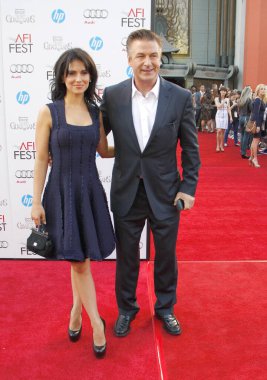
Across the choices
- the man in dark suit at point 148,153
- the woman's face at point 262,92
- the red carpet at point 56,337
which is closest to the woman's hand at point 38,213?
the man in dark suit at point 148,153

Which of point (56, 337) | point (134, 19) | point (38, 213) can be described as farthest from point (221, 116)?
point (38, 213)

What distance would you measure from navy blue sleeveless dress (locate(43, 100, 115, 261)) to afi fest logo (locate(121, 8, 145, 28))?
4.53 feet

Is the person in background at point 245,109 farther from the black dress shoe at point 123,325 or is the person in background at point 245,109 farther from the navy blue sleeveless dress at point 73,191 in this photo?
the navy blue sleeveless dress at point 73,191

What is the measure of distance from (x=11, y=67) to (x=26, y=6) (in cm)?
46

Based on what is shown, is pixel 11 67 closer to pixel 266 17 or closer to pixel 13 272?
pixel 13 272

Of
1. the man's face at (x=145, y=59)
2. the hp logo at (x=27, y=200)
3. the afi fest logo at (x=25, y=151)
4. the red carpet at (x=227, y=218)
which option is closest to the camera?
the man's face at (x=145, y=59)

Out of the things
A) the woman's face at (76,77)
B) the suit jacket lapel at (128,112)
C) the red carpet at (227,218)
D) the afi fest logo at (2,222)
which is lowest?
the red carpet at (227,218)

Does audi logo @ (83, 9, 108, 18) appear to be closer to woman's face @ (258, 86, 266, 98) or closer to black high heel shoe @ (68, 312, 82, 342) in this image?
black high heel shoe @ (68, 312, 82, 342)

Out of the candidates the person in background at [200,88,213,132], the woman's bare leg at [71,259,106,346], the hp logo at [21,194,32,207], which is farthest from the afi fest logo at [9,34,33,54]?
the person in background at [200,88,213,132]

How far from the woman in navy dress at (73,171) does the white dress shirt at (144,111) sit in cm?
20

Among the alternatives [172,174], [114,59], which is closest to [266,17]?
[114,59]

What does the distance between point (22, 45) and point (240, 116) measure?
6.94 meters

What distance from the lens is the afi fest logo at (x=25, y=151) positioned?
354 cm

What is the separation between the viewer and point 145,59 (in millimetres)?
2223
